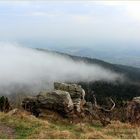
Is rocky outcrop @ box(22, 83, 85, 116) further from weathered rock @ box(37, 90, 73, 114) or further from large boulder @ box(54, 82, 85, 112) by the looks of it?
large boulder @ box(54, 82, 85, 112)

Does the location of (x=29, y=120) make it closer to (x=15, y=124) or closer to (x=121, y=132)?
(x=15, y=124)

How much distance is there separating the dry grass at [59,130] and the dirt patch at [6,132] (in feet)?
0.20

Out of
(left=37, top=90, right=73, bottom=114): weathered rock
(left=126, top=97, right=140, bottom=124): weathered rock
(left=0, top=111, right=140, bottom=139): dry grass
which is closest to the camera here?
(left=0, top=111, right=140, bottom=139): dry grass

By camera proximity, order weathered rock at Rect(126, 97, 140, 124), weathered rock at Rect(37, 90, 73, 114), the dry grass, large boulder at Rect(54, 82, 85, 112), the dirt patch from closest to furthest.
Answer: the dry grass < the dirt patch < weathered rock at Rect(126, 97, 140, 124) < weathered rock at Rect(37, 90, 73, 114) < large boulder at Rect(54, 82, 85, 112)

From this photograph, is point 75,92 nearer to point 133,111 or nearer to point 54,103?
point 54,103

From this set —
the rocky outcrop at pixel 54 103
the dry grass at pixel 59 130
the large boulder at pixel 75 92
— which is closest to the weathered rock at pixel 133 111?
the dry grass at pixel 59 130

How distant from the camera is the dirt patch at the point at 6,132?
20812mm

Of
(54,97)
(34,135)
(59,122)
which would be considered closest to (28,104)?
(54,97)

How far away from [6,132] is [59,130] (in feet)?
9.61

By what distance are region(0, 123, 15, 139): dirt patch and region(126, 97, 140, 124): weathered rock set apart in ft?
33.4

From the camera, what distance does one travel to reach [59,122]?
2817 cm

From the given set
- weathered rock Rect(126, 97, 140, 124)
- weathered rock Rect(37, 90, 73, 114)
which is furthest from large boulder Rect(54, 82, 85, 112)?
weathered rock Rect(126, 97, 140, 124)

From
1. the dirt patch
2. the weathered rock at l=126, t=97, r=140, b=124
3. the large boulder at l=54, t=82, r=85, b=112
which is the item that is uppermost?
the large boulder at l=54, t=82, r=85, b=112

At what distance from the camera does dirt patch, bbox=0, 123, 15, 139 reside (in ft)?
68.3
